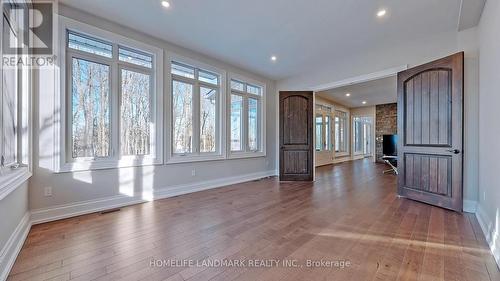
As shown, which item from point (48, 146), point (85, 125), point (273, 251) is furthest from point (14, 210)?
point (273, 251)

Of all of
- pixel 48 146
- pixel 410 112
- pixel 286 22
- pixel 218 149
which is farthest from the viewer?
pixel 218 149

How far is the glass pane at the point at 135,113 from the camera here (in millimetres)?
3473

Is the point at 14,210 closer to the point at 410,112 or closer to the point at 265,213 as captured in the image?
the point at 265,213

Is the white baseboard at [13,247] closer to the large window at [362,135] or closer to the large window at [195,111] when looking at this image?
the large window at [195,111]

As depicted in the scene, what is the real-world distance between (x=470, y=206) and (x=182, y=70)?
5.11 m

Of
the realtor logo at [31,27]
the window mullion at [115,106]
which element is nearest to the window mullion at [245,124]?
the window mullion at [115,106]

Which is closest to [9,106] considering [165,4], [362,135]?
[165,4]

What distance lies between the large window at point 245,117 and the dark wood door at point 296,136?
0.66 meters

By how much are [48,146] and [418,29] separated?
218 inches

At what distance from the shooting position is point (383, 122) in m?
9.88

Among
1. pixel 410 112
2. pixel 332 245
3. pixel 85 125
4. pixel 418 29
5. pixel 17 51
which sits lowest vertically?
pixel 332 245

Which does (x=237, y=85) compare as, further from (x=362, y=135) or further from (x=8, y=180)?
(x=362, y=135)

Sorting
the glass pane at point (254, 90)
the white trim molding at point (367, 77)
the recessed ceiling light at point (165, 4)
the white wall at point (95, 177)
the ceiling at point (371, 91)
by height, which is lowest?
the white wall at point (95, 177)

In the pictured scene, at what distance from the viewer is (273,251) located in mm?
1968
